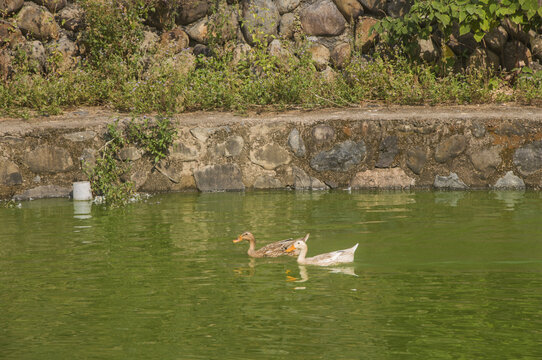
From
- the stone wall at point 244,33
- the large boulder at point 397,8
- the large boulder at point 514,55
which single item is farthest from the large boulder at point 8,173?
the large boulder at point 514,55

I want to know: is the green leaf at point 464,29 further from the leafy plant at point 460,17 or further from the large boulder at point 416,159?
the large boulder at point 416,159

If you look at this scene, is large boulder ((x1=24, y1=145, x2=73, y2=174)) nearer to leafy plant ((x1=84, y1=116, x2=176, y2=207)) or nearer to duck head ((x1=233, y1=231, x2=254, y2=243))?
leafy plant ((x1=84, y1=116, x2=176, y2=207))

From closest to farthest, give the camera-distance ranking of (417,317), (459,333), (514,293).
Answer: (459,333) < (417,317) < (514,293)

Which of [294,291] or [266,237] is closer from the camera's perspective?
[294,291]

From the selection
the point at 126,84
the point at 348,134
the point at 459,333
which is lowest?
the point at 459,333

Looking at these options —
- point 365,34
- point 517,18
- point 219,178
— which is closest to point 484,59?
point 517,18

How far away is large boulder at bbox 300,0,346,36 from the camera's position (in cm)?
1564

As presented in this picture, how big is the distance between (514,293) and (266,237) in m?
3.09

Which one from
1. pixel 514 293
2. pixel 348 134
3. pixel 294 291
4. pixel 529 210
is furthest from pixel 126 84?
pixel 514 293

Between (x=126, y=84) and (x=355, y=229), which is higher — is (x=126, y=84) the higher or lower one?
the higher one

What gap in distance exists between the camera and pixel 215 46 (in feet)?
50.7

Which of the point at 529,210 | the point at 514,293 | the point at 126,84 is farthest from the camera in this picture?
the point at 126,84

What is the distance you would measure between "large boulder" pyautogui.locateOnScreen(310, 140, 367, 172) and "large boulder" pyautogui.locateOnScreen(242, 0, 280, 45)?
150 inches

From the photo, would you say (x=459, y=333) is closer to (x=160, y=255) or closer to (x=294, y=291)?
(x=294, y=291)
